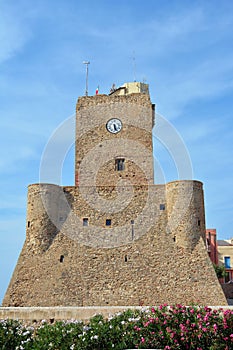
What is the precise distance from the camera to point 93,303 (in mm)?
19844

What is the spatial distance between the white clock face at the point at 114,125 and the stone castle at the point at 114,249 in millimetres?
5839

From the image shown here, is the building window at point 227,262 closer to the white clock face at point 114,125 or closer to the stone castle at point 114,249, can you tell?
the stone castle at point 114,249

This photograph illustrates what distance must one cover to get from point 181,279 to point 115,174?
8.70 meters

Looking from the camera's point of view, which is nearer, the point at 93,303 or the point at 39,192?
the point at 93,303

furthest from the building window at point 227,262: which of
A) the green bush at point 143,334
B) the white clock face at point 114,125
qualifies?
the green bush at point 143,334

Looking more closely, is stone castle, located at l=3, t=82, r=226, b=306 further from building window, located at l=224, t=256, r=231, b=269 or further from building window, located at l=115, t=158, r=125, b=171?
building window, located at l=224, t=256, r=231, b=269

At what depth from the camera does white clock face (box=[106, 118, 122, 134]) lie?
89.1 feet

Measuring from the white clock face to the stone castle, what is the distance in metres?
5.84

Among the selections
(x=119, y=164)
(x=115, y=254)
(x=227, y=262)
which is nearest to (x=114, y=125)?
(x=119, y=164)

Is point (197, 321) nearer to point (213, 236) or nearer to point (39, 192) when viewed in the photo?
point (39, 192)

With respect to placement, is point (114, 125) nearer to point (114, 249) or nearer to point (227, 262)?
point (114, 249)

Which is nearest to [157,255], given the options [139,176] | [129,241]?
[129,241]

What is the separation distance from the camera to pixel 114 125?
89.5 ft

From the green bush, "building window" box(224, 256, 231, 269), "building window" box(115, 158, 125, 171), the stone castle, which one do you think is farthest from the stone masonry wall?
"building window" box(224, 256, 231, 269)
